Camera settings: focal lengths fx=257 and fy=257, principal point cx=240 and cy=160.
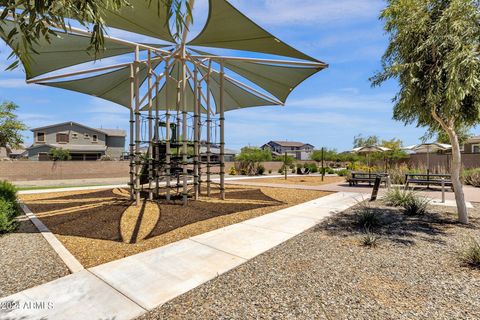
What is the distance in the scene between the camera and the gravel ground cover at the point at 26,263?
3.30m

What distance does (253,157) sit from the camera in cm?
2791

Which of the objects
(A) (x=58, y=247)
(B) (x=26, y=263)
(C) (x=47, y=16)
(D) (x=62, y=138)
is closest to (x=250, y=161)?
(A) (x=58, y=247)

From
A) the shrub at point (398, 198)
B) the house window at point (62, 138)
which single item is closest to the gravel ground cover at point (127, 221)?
the shrub at point (398, 198)

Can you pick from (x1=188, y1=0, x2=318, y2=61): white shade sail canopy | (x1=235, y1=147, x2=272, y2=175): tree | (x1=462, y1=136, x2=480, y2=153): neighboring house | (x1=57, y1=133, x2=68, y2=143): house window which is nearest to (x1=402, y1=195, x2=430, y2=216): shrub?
(x1=188, y1=0, x2=318, y2=61): white shade sail canopy

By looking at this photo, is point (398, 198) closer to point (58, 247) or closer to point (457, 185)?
point (457, 185)

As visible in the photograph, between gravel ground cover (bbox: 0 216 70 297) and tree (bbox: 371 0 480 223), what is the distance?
7487 millimetres

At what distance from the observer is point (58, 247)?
4.53m

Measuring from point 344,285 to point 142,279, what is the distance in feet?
8.69

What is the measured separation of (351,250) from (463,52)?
15.0ft

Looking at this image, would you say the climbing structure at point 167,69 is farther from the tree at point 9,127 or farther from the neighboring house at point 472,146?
the neighboring house at point 472,146

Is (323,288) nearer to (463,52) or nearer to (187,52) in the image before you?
(463,52)

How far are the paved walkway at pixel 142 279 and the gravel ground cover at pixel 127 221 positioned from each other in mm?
526

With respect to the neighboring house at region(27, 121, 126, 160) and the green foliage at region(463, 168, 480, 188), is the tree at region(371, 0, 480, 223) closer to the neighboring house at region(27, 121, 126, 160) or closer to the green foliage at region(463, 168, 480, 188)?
the green foliage at region(463, 168, 480, 188)

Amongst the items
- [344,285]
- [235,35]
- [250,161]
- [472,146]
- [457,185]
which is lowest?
[344,285]
